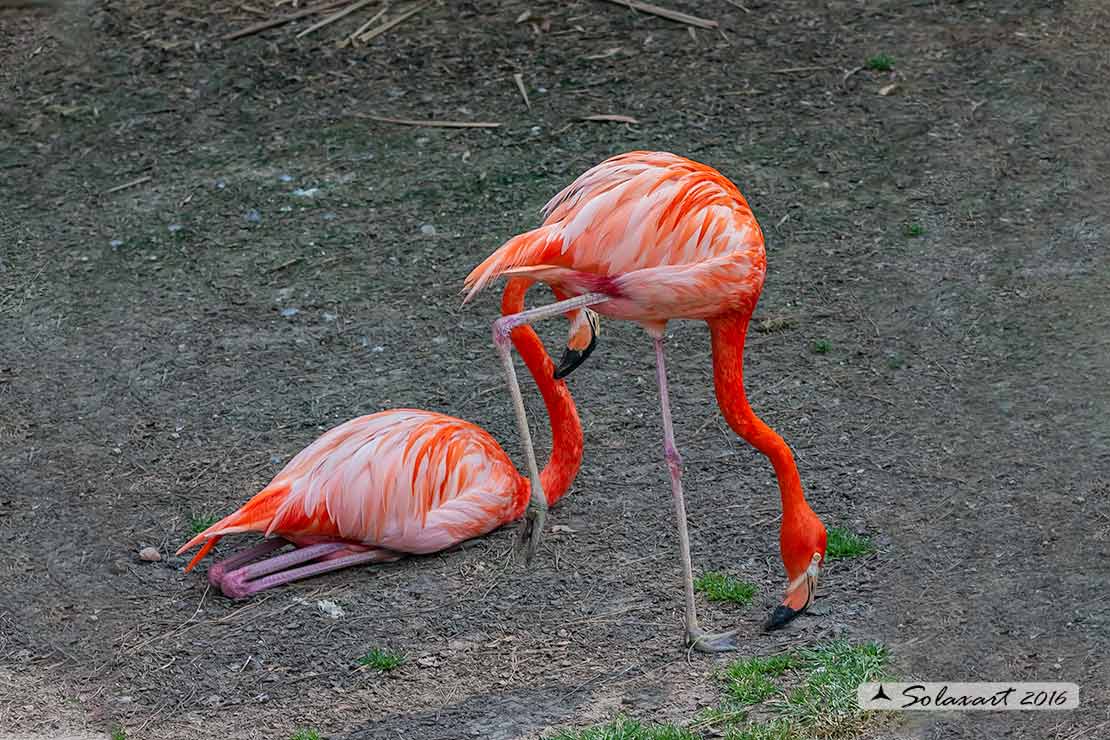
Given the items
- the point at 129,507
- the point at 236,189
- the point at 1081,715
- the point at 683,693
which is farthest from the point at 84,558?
the point at 1081,715

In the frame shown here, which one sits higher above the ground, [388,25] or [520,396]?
[520,396]

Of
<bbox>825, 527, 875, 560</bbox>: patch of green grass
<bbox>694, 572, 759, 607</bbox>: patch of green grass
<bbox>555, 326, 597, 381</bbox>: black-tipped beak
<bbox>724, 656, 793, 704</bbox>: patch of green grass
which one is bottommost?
<bbox>694, 572, 759, 607</bbox>: patch of green grass

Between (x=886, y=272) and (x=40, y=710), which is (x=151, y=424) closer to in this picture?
(x=40, y=710)

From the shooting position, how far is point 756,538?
4730mm

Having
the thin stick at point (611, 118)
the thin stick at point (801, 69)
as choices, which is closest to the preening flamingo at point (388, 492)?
the thin stick at point (611, 118)

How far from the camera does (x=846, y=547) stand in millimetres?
4559

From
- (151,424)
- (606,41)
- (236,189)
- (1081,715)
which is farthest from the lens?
(606,41)

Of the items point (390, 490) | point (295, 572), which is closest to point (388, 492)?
point (390, 490)

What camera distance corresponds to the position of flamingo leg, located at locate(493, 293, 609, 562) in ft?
13.2

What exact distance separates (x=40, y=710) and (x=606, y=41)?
509cm

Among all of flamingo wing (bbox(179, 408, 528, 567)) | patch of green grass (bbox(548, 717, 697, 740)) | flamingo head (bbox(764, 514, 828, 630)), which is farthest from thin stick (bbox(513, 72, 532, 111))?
patch of green grass (bbox(548, 717, 697, 740))

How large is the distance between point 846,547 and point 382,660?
154 cm

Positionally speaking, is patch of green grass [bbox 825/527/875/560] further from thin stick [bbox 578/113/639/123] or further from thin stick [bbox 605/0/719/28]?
thin stick [bbox 605/0/719/28]

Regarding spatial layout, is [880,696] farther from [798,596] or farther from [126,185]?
[126,185]
